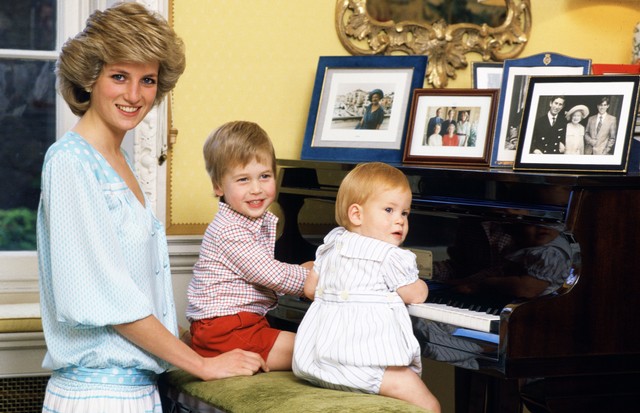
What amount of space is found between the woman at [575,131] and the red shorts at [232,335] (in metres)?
0.93

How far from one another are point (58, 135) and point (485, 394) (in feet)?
5.72

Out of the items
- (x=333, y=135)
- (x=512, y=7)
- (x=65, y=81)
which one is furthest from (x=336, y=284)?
(x=512, y=7)

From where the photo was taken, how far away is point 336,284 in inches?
92.0

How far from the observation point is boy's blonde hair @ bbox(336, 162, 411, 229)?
2.32 metres

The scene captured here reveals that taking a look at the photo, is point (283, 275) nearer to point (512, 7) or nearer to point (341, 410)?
point (341, 410)

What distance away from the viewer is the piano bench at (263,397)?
2.08 metres

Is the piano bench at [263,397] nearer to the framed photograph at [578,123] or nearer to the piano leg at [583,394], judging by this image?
the piano leg at [583,394]

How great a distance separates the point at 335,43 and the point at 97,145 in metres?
1.48

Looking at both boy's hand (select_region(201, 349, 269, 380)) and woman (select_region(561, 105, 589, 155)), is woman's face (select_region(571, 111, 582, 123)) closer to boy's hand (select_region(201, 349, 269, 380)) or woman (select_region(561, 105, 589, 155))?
woman (select_region(561, 105, 589, 155))

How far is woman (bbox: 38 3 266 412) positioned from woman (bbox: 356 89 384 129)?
102cm

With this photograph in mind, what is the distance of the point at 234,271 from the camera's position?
2.55m

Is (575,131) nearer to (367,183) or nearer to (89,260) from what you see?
(367,183)

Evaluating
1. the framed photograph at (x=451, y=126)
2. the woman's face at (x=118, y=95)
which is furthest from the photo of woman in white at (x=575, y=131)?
the woman's face at (x=118, y=95)

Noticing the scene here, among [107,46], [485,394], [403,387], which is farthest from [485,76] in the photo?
[107,46]
